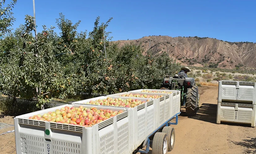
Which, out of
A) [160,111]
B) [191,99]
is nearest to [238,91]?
[191,99]

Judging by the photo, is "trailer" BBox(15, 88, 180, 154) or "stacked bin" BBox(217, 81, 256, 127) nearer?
"trailer" BBox(15, 88, 180, 154)

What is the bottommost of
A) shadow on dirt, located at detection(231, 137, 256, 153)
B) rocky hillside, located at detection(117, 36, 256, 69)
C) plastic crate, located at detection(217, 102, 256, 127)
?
shadow on dirt, located at detection(231, 137, 256, 153)

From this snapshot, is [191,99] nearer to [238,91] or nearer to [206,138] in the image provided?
[238,91]

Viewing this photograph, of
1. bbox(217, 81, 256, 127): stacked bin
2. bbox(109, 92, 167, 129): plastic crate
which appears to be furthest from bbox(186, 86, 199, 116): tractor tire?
bbox(109, 92, 167, 129): plastic crate

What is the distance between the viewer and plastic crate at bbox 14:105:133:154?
291 cm

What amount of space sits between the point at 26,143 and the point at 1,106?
8.22 meters

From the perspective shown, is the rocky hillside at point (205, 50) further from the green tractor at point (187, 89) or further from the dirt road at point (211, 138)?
the dirt road at point (211, 138)

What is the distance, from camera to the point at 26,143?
11.2 feet

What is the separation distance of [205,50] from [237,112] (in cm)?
8791

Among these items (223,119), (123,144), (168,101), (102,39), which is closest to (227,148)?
(168,101)

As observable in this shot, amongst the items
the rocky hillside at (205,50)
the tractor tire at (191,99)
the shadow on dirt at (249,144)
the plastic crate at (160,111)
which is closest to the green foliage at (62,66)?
the tractor tire at (191,99)

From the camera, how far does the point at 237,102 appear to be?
923cm

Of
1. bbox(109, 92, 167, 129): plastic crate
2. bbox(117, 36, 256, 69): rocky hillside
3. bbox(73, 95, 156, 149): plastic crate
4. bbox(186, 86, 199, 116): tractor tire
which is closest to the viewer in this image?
bbox(73, 95, 156, 149): plastic crate

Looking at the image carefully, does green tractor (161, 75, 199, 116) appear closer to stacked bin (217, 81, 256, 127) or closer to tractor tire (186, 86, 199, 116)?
tractor tire (186, 86, 199, 116)
